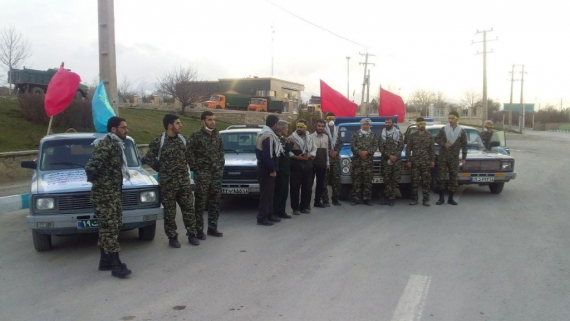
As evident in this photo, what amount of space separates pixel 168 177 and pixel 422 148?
551 cm

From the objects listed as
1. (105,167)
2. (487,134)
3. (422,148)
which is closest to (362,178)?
(422,148)

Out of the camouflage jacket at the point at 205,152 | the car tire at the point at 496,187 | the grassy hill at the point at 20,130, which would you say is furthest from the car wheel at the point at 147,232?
the grassy hill at the point at 20,130

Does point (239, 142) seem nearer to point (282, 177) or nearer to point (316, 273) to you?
point (282, 177)

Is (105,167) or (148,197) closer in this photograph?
(105,167)

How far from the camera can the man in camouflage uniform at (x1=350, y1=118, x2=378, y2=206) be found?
9.57 m

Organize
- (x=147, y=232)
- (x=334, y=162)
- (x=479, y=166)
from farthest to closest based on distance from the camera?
1. (x=479, y=166)
2. (x=334, y=162)
3. (x=147, y=232)

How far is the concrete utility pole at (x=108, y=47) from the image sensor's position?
1166cm

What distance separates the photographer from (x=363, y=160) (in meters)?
9.66

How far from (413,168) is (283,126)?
3244 mm

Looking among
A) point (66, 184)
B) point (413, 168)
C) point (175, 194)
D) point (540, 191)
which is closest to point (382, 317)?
point (175, 194)

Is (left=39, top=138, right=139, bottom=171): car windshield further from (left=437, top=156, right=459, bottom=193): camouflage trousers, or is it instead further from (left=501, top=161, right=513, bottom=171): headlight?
(left=501, top=161, right=513, bottom=171): headlight

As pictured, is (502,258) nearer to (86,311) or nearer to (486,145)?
(86,311)

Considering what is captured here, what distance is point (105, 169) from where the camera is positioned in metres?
5.44

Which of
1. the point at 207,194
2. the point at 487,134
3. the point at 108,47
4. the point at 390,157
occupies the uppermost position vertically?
the point at 108,47
